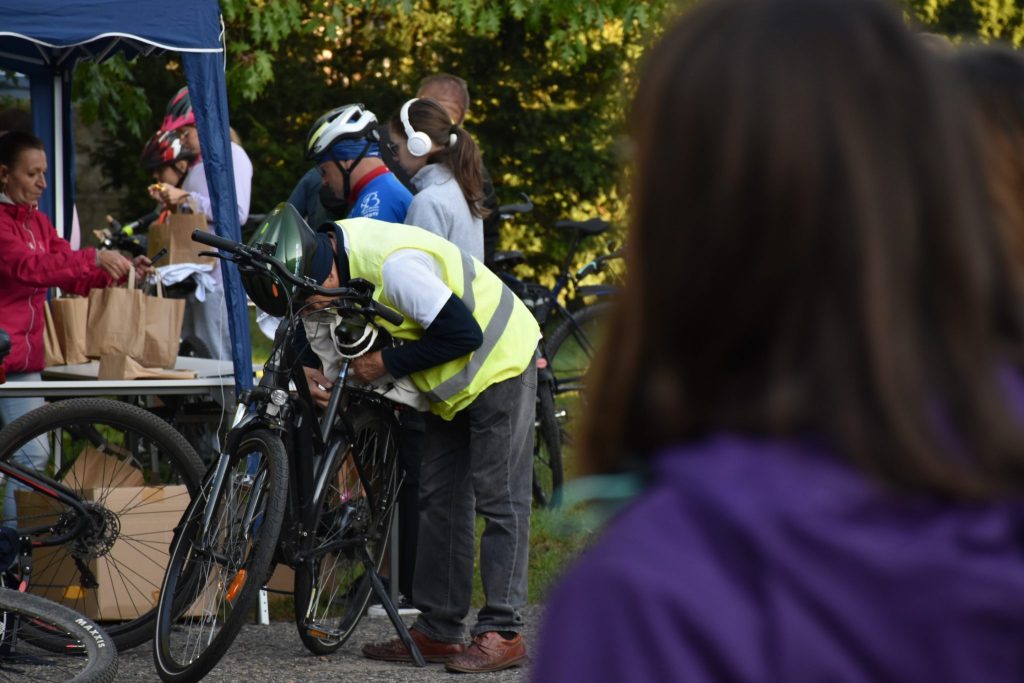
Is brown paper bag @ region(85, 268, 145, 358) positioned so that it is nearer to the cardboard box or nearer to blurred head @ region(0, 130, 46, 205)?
blurred head @ region(0, 130, 46, 205)

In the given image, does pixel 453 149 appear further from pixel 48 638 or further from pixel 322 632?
pixel 48 638

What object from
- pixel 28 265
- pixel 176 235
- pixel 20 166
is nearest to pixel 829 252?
pixel 28 265

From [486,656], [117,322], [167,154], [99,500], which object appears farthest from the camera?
[167,154]

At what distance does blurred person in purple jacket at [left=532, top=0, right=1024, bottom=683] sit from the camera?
93 cm

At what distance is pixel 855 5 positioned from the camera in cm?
106

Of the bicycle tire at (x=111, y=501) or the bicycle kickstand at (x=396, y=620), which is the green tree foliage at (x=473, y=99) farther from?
the bicycle kickstand at (x=396, y=620)

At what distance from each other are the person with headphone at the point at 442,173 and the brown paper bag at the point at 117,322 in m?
1.30

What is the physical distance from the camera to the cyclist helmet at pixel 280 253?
4883mm

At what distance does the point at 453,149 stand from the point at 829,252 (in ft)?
16.2

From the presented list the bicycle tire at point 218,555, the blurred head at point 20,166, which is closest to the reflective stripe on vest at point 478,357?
the bicycle tire at point 218,555

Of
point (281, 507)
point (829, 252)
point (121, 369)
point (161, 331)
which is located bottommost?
point (281, 507)

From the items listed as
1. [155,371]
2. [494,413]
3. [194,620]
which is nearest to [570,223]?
[155,371]

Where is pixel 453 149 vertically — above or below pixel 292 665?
above

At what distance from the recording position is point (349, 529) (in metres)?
5.36
